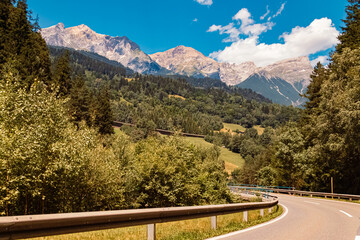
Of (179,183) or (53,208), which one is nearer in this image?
(53,208)

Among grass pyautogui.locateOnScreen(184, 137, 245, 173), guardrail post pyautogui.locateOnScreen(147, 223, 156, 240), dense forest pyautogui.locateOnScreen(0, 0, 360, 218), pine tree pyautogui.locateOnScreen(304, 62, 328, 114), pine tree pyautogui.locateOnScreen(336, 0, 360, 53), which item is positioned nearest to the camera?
guardrail post pyautogui.locateOnScreen(147, 223, 156, 240)

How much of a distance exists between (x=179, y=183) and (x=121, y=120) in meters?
144

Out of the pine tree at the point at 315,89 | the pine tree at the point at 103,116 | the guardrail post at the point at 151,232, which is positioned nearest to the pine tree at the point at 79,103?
the pine tree at the point at 103,116

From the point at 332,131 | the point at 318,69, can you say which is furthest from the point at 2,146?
the point at 318,69

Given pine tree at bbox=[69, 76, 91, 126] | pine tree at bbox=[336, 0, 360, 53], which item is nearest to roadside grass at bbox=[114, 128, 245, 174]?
pine tree at bbox=[69, 76, 91, 126]

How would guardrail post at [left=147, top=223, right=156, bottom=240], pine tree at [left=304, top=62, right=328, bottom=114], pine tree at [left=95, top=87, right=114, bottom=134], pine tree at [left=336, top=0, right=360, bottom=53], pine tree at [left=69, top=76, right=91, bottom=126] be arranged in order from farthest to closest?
pine tree at [left=95, top=87, right=114, bottom=134]
pine tree at [left=69, top=76, right=91, bottom=126]
pine tree at [left=304, top=62, right=328, bottom=114]
pine tree at [left=336, top=0, right=360, bottom=53]
guardrail post at [left=147, top=223, right=156, bottom=240]

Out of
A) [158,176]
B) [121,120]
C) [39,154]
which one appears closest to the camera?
[39,154]

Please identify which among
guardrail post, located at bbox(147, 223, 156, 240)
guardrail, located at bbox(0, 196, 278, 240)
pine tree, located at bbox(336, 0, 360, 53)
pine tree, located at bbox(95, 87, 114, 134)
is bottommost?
guardrail post, located at bbox(147, 223, 156, 240)

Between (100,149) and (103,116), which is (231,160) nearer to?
(103,116)

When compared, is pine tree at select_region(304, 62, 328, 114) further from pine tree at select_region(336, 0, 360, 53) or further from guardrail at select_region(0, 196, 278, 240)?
guardrail at select_region(0, 196, 278, 240)

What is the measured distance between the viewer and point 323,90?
97.6ft

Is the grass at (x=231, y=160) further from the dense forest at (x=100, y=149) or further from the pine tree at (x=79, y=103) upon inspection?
the dense forest at (x=100, y=149)

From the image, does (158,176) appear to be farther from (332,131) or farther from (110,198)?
(332,131)

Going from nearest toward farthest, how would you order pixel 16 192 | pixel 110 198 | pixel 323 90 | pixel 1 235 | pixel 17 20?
pixel 1 235 < pixel 16 192 < pixel 110 198 < pixel 323 90 < pixel 17 20
